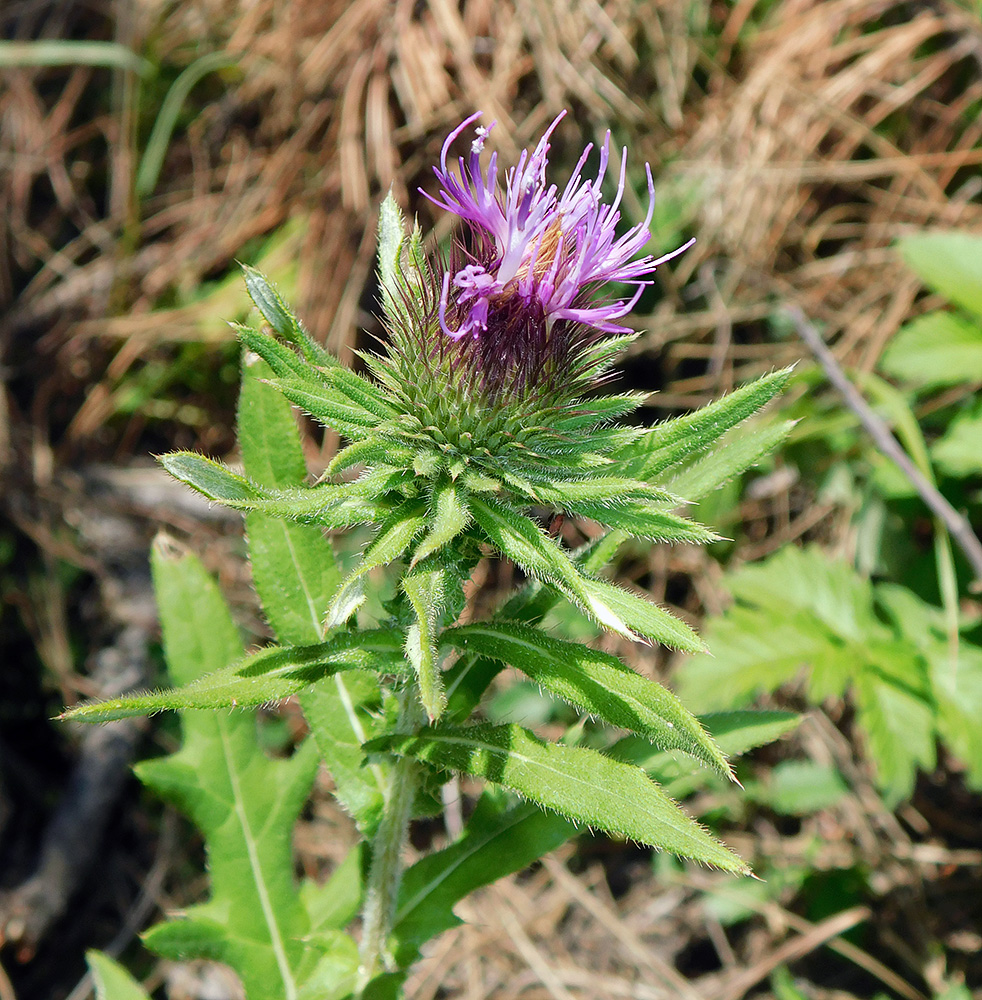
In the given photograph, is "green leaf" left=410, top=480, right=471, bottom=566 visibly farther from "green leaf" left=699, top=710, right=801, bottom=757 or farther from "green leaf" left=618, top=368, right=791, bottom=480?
"green leaf" left=699, top=710, right=801, bottom=757

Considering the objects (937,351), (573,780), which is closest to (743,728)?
(573,780)

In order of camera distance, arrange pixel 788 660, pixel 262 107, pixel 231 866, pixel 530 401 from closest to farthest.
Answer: pixel 530 401, pixel 231 866, pixel 788 660, pixel 262 107

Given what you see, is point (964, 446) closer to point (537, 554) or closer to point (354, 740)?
point (537, 554)

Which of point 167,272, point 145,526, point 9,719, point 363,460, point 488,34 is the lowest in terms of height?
point 9,719

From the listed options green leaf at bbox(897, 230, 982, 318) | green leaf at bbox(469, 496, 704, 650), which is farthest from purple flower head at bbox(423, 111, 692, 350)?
green leaf at bbox(897, 230, 982, 318)

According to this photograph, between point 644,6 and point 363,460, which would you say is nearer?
point 363,460

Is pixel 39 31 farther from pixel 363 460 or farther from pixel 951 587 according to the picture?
pixel 951 587

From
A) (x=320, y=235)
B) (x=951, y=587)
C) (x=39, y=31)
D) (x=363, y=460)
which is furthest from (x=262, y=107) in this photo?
(x=951, y=587)
